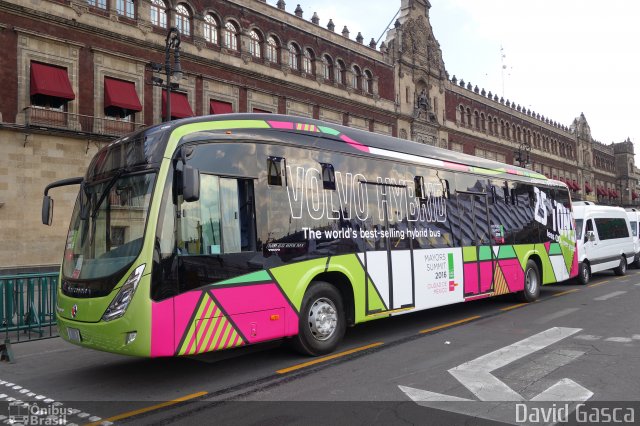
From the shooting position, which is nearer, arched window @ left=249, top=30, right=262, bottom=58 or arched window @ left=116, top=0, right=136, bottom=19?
arched window @ left=116, top=0, right=136, bottom=19

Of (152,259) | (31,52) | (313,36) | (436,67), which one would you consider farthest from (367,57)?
(152,259)

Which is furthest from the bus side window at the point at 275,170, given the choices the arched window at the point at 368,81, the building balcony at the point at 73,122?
the arched window at the point at 368,81

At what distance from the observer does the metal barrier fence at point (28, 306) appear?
9.20m

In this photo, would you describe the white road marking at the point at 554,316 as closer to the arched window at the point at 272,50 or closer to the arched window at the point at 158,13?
the arched window at the point at 158,13

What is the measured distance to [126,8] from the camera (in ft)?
82.5

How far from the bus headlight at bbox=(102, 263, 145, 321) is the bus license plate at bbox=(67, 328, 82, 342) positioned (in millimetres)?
773

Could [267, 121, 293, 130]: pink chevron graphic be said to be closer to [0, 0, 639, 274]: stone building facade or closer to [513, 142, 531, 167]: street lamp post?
[0, 0, 639, 274]: stone building facade

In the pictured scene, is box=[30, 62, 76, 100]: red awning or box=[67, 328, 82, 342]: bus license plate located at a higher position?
box=[30, 62, 76, 100]: red awning

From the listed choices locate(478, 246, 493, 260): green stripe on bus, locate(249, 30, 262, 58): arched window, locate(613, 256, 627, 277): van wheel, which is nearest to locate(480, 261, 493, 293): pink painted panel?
locate(478, 246, 493, 260): green stripe on bus

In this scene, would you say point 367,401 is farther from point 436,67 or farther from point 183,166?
point 436,67

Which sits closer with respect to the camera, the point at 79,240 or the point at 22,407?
the point at 22,407

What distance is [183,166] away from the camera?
5.57 meters

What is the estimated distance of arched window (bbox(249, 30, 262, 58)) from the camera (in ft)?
101

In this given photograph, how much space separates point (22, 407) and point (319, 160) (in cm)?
486
